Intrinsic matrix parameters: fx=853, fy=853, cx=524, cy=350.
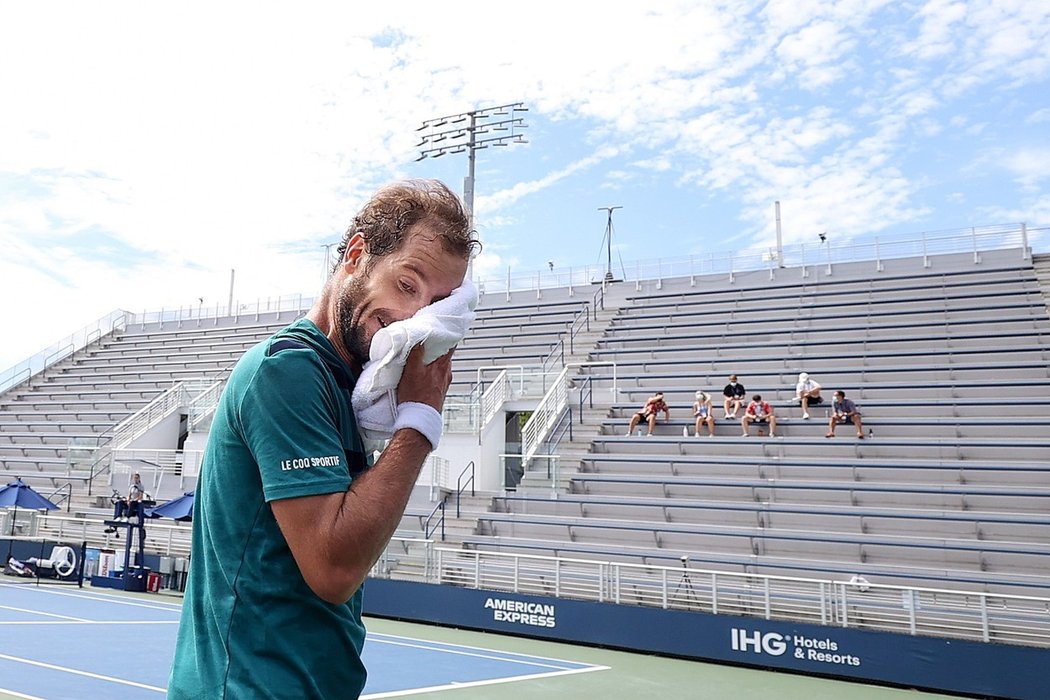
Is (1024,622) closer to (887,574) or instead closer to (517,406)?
(887,574)

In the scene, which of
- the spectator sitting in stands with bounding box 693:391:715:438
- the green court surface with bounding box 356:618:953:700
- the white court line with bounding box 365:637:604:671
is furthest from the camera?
the spectator sitting in stands with bounding box 693:391:715:438

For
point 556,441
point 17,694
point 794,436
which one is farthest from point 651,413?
point 17,694

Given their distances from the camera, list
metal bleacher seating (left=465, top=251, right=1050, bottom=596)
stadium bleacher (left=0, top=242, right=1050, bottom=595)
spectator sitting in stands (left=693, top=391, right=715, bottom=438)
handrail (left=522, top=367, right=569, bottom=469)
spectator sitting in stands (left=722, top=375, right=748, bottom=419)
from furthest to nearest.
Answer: handrail (left=522, top=367, right=569, bottom=469) < spectator sitting in stands (left=722, top=375, right=748, bottom=419) < spectator sitting in stands (left=693, top=391, right=715, bottom=438) < stadium bleacher (left=0, top=242, right=1050, bottom=595) < metal bleacher seating (left=465, top=251, right=1050, bottom=596)

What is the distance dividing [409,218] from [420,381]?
350 millimetres

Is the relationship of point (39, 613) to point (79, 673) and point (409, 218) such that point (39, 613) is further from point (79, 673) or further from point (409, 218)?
point (409, 218)

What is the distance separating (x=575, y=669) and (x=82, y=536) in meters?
15.8

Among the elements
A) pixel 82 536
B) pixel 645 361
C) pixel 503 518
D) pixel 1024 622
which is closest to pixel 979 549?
pixel 1024 622

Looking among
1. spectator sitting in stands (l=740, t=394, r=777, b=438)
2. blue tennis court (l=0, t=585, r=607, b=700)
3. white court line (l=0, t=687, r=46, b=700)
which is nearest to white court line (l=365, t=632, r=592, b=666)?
Result: blue tennis court (l=0, t=585, r=607, b=700)

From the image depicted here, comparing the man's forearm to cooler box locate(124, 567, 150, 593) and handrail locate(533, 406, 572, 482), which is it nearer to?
handrail locate(533, 406, 572, 482)

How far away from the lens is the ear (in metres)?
1.77

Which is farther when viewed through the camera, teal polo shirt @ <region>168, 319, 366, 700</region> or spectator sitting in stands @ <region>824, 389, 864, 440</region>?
spectator sitting in stands @ <region>824, 389, 864, 440</region>

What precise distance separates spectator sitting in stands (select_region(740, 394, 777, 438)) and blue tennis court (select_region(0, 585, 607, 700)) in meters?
8.03

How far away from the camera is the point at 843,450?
17156mm

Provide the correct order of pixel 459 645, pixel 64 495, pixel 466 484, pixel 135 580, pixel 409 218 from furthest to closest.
Result: 1. pixel 64 495
2. pixel 466 484
3. pixel 135 580
4. pixel 459 645
5. pixel 409 218
